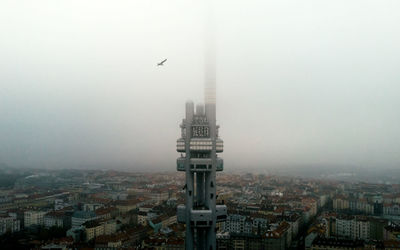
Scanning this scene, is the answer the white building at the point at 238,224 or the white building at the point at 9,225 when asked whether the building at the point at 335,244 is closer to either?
the white building at the point at 238,224

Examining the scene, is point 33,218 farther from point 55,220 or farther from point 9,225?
point 9,225

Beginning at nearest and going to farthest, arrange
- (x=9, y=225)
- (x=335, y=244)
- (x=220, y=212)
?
(x=220, y=212) → (x=335, y=244) → (x=9, y=225)

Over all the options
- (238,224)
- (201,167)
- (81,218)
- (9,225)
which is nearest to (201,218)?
(201,167)

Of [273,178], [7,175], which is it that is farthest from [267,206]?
[7,175]

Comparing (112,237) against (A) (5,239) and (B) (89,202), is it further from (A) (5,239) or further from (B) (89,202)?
(B) (89,202)

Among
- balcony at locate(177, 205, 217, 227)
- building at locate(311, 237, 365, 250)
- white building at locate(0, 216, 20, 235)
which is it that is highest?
balcony at locate(177, 205, 217, 227)

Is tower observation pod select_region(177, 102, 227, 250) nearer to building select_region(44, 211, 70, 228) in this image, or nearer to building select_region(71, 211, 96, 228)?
building select_region(71, 211, 96, 228)

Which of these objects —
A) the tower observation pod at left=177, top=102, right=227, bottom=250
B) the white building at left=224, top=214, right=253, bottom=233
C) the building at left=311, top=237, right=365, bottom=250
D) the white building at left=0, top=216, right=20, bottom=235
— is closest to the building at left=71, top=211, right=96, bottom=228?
the white building at left=0, top=216, right=20, bottom=235

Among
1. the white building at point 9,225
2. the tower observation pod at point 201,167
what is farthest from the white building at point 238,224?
the tower observation pod at point 201,167
